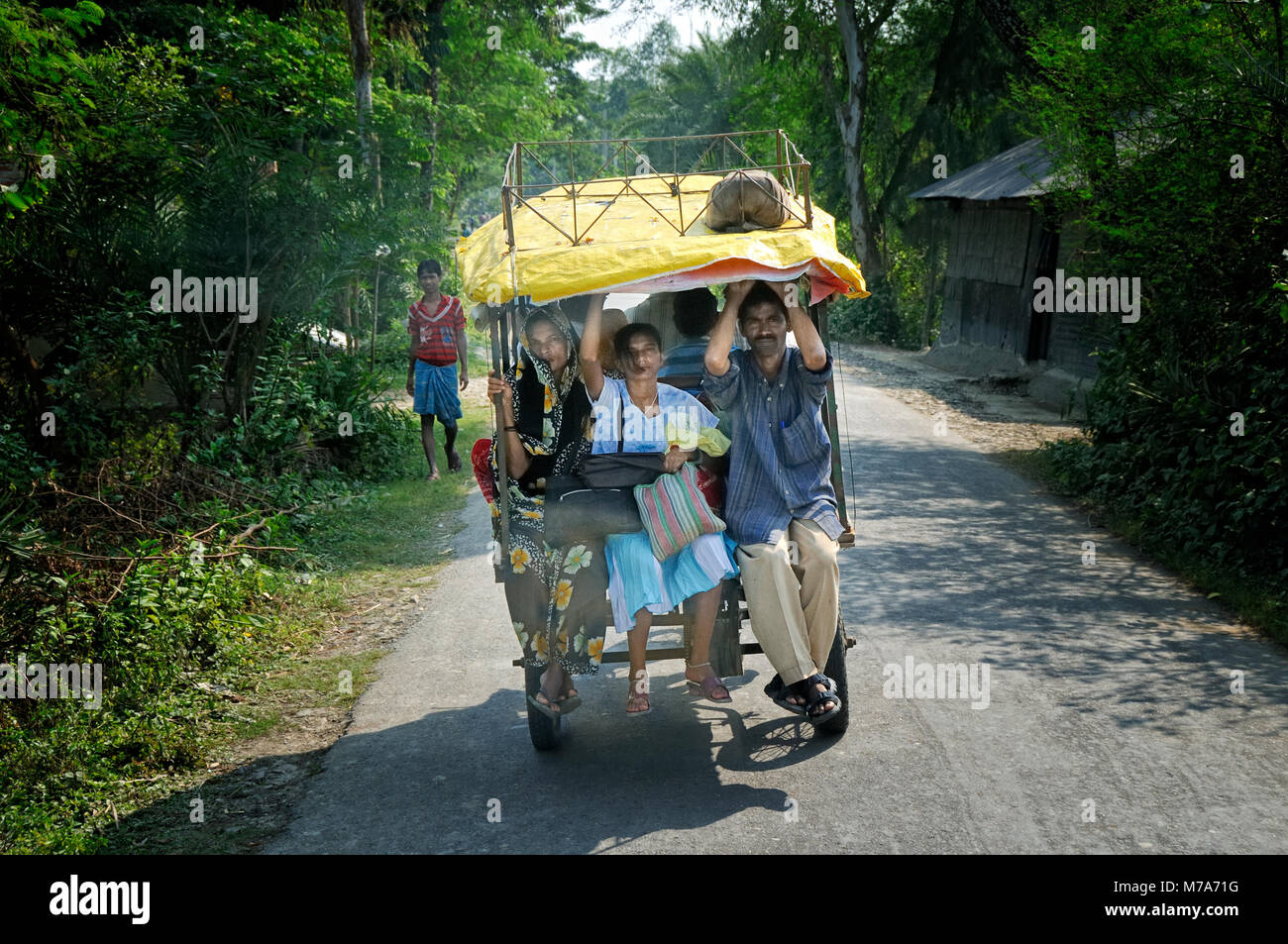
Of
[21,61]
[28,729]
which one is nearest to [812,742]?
[28,729]

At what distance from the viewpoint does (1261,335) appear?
888 centimetres

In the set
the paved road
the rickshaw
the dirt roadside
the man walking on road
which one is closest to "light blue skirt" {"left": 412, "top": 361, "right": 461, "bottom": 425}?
the man walking on road

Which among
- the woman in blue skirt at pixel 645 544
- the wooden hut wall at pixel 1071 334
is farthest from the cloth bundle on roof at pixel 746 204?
the wooden hut wall at pixel 1071 334

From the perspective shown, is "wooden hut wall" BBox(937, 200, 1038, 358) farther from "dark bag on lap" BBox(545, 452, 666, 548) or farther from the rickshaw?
"dark bag on lap" BBox(545, 452, 666, 548)

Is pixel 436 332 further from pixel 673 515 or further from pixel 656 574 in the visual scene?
pixel 656 574

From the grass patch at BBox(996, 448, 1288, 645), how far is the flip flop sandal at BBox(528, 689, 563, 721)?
→ 176 inches

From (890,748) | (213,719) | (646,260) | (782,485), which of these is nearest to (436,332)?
(213,719)

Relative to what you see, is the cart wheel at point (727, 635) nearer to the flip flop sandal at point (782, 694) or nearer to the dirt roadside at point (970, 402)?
the flip flop sandal at point (782, 694)

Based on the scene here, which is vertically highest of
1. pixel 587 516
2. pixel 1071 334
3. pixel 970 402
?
pixel 1071 334

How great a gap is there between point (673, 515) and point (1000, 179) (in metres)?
17.5

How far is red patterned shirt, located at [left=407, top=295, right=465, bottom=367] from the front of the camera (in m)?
11.8

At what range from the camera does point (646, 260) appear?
5023 mm

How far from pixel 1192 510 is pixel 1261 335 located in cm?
141

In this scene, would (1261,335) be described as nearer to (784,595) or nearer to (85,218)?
(784,595)
